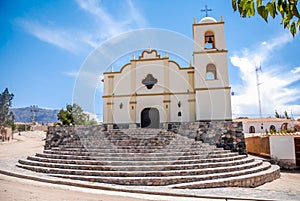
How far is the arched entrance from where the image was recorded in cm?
1576

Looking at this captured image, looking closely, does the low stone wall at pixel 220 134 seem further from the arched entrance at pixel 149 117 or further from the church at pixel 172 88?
the arched entrance at pixel 149 117

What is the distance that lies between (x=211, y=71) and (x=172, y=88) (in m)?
Result: 3.03

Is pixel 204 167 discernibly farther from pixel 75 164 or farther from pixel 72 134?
pixel 72 134

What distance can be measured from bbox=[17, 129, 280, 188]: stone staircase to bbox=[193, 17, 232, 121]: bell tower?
5534mm

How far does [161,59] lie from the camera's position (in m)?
16.4

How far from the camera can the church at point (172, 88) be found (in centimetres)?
1464

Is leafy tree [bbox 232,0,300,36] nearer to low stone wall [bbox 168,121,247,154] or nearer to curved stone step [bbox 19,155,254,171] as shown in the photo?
curved stone step [bbox 19,155,254,171]

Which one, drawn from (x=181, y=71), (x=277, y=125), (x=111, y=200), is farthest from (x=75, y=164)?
(x=277, y=125)

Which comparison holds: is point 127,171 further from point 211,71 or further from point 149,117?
point 211,71

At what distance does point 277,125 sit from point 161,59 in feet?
66.4

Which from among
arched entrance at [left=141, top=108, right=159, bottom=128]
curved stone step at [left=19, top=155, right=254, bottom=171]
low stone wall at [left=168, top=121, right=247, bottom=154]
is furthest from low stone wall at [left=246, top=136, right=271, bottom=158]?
arched entrance at [left=141, top=108, right=159, bottom=128]

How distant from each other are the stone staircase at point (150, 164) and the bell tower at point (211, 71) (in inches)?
218

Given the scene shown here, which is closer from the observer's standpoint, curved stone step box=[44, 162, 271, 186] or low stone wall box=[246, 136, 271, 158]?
curved stone step box=[44, 162, 271, 186]

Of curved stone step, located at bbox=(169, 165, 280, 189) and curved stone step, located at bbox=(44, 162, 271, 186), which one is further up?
curved stone step, located at bbox=(44, 162, 271, 186)
